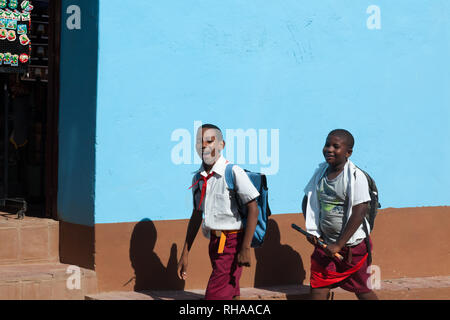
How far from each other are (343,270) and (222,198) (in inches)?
45.7

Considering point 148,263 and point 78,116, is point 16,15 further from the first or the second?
point 148,263

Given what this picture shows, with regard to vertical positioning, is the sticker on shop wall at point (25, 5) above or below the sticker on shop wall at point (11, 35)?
above

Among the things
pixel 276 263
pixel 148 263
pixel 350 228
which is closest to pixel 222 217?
pixel 350 228

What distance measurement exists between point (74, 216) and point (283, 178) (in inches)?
85.6

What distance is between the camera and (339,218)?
545 centimetres

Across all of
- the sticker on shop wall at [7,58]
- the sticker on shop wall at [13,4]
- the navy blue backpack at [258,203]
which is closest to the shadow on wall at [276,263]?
the navy blue backpack at [258,203]

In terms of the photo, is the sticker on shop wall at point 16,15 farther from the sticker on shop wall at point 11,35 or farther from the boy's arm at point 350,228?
the boy's arm at point 350,228

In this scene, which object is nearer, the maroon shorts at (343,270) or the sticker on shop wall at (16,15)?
the maroon shorts at (343,270)

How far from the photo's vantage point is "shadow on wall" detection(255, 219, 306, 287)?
22.8ft

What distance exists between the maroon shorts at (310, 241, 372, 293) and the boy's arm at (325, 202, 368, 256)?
0.60 ft

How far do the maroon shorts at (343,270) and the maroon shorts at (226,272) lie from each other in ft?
2.31

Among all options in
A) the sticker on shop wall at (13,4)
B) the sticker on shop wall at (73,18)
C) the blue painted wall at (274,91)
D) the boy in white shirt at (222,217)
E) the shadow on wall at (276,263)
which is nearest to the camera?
the boy in white shirt at (222,217)

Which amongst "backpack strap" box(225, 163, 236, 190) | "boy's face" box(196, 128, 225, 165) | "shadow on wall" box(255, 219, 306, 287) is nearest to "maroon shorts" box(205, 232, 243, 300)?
"backpack strap" box(225, 163, 236, 190)

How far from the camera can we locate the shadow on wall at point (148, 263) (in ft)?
21.0
